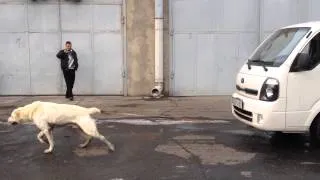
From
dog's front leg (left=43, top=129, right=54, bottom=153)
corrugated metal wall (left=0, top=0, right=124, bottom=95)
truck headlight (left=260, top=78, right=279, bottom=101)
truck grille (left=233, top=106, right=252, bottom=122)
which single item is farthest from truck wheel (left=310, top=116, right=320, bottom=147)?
corrugated metal wall (left=0, top=0, right=124, bottom=95)

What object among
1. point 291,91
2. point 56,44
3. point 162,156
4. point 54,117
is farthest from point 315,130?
point 56,44

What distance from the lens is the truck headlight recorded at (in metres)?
8.35

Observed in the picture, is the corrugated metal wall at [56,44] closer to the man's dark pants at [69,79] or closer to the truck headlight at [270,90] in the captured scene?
the man's dark pants at [69,79]

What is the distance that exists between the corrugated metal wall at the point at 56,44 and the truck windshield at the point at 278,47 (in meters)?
8.10

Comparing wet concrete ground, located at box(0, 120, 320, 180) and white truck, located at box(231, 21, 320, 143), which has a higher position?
white truck, located at box(231, 21, 320, 143)

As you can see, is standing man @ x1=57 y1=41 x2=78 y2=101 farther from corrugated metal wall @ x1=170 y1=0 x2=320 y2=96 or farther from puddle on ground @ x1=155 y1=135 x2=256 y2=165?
puddle on ground @ x1=155 y1=135 x2=256 y2=165

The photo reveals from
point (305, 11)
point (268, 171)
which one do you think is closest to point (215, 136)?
point (268, 171)

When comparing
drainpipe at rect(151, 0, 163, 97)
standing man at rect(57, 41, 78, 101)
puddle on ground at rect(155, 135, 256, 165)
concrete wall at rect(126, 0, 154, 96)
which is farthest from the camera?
concrete wall at rect(126, 0, 154, 96)

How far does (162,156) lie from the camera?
8305 mm

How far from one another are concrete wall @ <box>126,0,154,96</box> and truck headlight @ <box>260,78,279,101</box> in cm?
878

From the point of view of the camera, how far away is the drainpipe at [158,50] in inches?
652

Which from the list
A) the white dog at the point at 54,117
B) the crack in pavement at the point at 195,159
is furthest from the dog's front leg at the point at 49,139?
the crack in pavement at the point at 195,159

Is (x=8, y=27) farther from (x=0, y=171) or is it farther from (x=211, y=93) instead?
(x=0, y=171)

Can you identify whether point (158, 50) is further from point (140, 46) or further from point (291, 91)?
point (291, 91)
